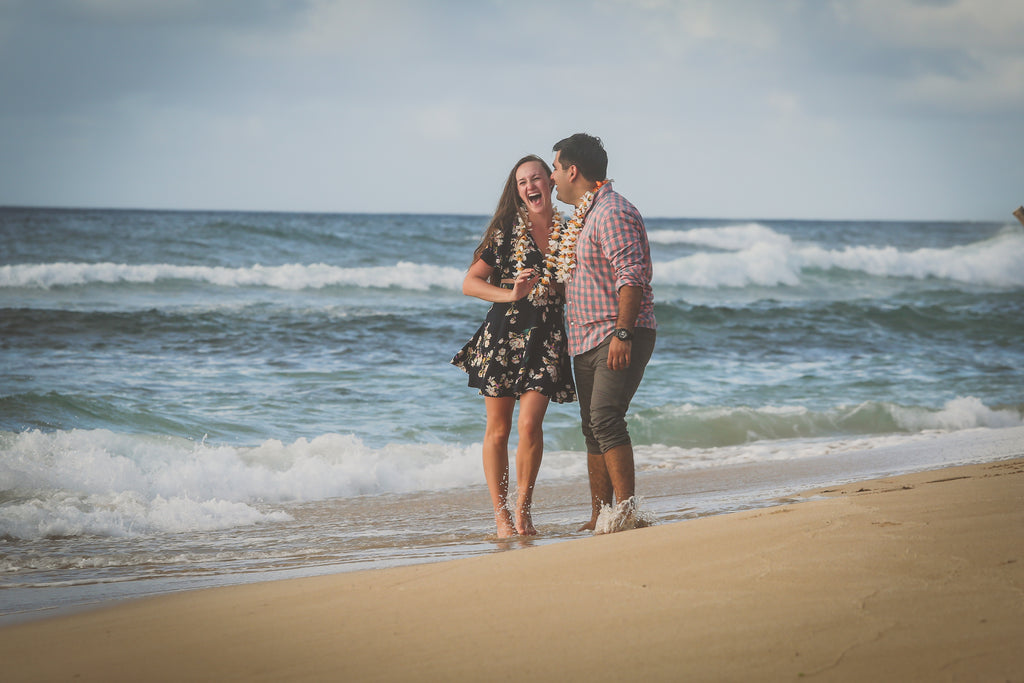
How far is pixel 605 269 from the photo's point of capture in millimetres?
3957

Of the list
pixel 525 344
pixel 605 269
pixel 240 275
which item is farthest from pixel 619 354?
pixel 240 275

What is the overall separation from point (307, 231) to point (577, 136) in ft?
86.0

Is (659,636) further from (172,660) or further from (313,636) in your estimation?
(172,660)

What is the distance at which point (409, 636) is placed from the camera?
2605 mm

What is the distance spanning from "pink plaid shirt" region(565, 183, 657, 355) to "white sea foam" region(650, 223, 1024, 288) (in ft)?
67.5

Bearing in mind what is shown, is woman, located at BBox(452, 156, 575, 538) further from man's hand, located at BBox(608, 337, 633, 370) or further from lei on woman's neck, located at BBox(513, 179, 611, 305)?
man's hand, located at BBox(608, 337, 633, 370)

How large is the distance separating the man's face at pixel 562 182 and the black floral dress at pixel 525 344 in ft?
0.99

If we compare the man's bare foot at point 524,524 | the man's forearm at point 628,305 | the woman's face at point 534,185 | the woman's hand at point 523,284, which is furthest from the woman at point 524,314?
the man's forearm at point 628,305

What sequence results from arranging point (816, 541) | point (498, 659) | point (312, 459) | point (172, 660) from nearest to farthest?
point (498, 659), point (172, 660), point (816, 541), point (312, 459)

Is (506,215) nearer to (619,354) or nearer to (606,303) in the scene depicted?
(606,303)

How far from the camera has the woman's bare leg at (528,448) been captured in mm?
4406

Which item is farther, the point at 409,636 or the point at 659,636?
the point at 409,636

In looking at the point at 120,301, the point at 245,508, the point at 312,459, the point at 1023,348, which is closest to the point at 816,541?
the point at 245,508

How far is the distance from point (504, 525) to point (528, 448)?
0.45 meters
